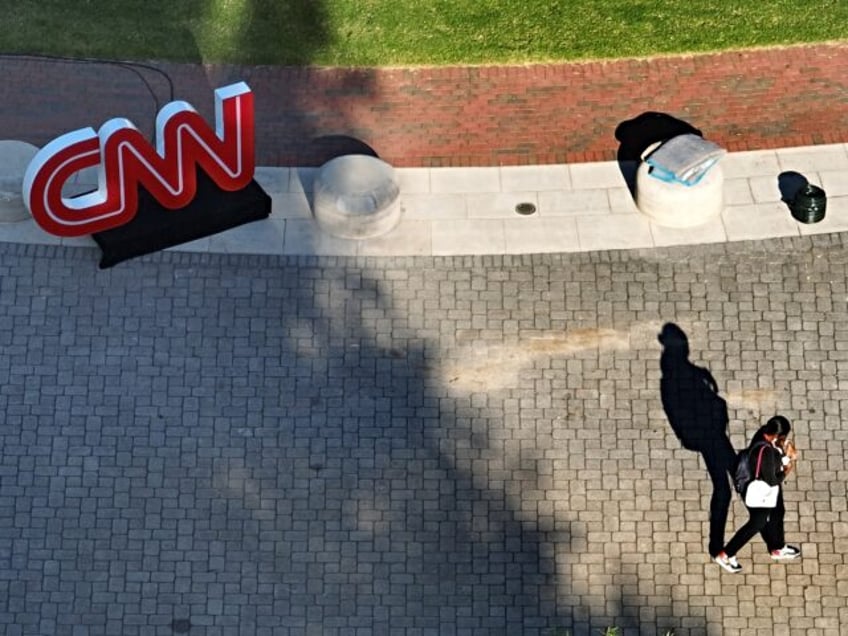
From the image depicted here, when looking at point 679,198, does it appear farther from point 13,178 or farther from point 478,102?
point 13,178

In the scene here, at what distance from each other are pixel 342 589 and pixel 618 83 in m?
8.98

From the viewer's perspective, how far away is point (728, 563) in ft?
53.4

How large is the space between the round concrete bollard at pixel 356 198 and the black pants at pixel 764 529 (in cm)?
614

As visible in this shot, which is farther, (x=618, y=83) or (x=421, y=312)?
(x=618, y=83)

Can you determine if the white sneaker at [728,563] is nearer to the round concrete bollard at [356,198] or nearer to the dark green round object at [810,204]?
the dark green round object at [810,204]

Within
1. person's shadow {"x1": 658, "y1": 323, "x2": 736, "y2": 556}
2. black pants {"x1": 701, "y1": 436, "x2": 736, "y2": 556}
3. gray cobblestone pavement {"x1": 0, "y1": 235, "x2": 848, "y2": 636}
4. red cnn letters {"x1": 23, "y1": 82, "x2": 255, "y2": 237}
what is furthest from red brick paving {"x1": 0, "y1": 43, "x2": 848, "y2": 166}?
black pants {"x1": 701, "y1": 436, "x2": 736, "y2": 556}

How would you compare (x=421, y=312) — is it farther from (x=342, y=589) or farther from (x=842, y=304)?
(x=842, y=304)

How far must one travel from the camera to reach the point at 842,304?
18.6m

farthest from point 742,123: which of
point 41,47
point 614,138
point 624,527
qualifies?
point 41,47

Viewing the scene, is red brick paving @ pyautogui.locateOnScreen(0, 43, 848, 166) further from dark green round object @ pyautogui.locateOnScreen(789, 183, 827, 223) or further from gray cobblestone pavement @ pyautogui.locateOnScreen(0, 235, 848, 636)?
gray cobblestone pavement @ pyautogui.locateOnScreen(0, 235, 848, 636)

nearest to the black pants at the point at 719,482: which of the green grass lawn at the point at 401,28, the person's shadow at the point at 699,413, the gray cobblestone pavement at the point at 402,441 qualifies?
the person's shadow at the point at 699,413

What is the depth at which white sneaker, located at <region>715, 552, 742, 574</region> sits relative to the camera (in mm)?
16266

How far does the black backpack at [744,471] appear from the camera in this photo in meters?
15.5

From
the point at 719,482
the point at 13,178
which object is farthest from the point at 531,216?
the point at 13,178
